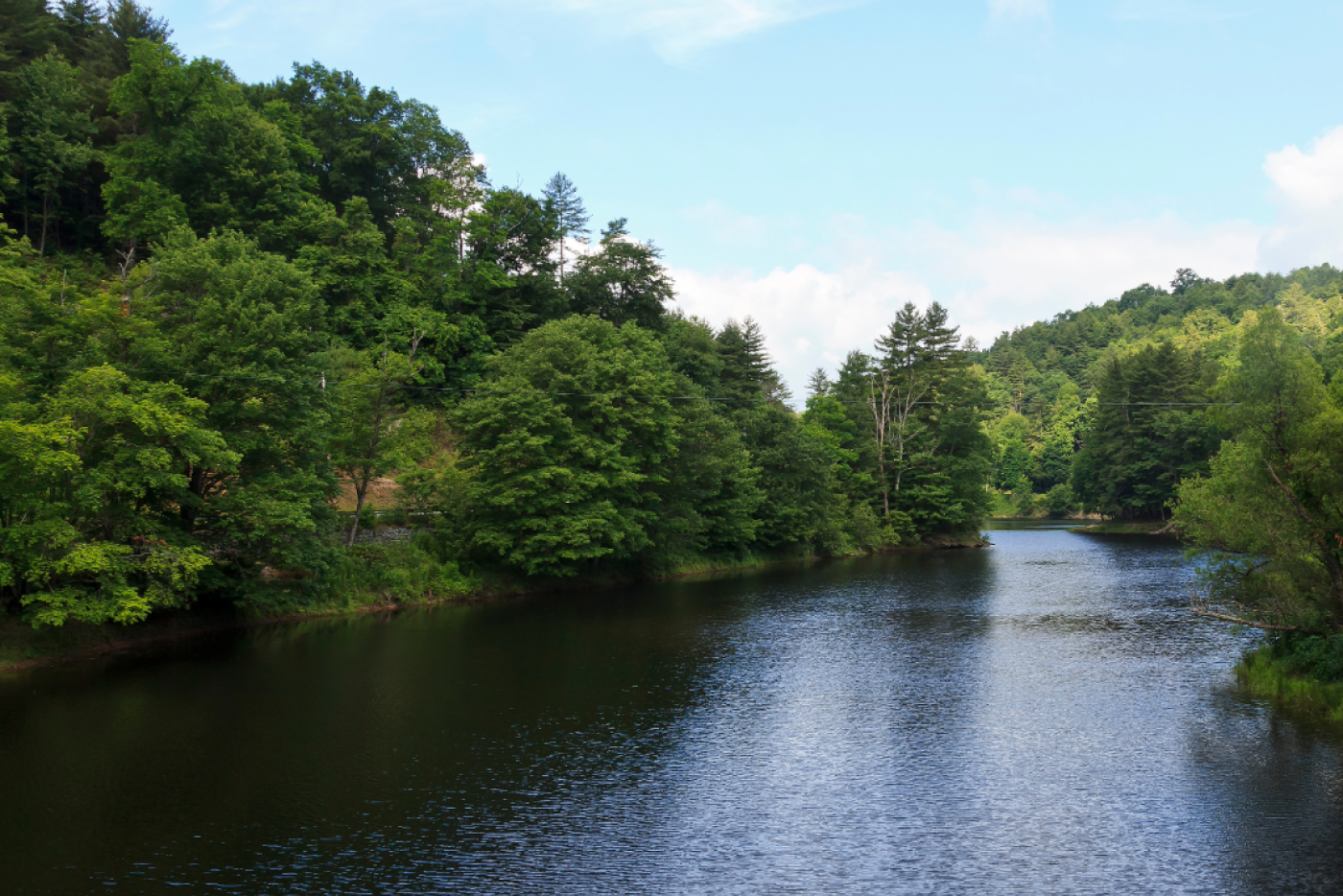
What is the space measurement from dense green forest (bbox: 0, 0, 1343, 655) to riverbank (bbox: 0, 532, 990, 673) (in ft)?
→ 0.85

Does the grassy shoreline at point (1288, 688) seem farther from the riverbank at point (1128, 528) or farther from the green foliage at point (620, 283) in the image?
the riverbank at point (1128, 528)

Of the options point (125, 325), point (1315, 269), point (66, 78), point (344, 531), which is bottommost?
point (344, 531)

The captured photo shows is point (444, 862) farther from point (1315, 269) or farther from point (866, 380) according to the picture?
point (1315, 269)

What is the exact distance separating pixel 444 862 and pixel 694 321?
63346mm

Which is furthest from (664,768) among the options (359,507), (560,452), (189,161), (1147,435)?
(1147,435)

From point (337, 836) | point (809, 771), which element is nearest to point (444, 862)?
point (337, 836)

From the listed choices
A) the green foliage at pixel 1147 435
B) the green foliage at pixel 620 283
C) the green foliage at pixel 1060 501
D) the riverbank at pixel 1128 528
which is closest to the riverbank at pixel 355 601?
the green foliage at pixel 620 283

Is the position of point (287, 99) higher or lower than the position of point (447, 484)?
higher

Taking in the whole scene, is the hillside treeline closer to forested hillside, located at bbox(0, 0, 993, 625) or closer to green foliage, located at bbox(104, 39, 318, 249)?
forested hillside, located at bbox(0, 0, 993, 625)

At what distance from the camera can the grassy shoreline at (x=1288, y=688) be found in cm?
1953

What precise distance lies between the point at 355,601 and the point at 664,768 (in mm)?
21834

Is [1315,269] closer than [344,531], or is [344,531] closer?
[344,531]

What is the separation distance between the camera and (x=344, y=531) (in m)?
37.7

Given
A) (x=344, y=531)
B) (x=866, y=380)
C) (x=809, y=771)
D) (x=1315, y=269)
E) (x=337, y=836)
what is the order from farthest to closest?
(x=1315, y=269), (x=866, y=380), (x=344, y=531), (x=809, y=771), (x=337, y=836)
